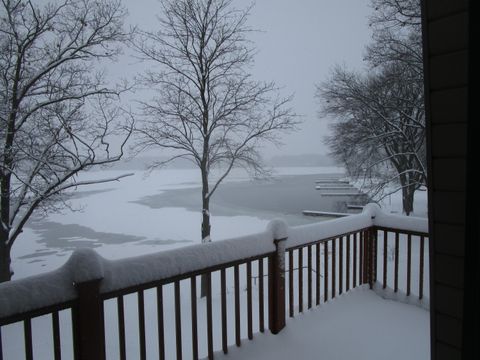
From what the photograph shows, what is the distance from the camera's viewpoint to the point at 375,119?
13000mm

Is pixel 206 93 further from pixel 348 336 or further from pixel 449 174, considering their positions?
pixel 449 174

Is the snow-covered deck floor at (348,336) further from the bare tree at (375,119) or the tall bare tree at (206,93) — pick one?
the bare tree at (375,119)

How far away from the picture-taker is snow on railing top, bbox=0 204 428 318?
5.55 feet

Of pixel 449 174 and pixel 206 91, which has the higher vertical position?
pixel 206 91

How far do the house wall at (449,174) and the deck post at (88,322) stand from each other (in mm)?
1850

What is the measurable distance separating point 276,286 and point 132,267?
1.50 meters

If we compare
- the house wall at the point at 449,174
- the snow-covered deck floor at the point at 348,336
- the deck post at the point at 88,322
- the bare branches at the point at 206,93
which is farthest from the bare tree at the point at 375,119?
the deck post at the point at 88,322

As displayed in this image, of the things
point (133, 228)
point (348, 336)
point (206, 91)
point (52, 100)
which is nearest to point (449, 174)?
point (348, 336)

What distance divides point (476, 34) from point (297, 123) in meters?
9.96

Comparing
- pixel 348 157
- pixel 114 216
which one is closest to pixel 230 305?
pixel 348 157

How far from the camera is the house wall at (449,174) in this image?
127 centimetres

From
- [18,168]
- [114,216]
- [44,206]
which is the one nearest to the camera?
[18,168]

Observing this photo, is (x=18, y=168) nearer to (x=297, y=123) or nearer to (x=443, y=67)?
(x=297, y=123)

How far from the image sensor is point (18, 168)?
27.2 feet
